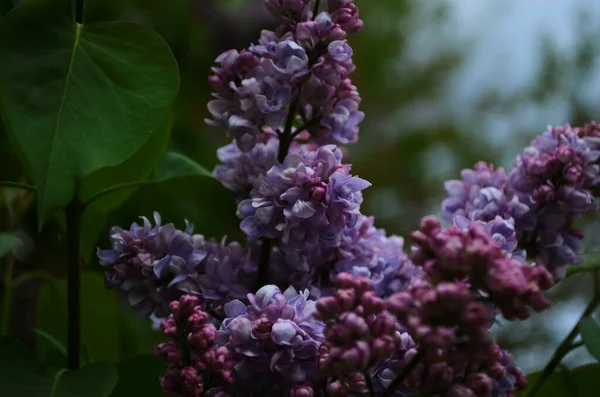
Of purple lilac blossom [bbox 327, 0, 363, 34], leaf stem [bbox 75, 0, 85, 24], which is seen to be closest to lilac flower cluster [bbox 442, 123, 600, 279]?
purple lilac blossom [bbox 327, 0, 363, 34]

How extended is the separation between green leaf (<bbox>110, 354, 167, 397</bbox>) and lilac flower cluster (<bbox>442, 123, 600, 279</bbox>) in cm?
17

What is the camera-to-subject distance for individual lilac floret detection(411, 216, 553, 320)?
10.0 inches

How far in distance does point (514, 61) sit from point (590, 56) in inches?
27.0

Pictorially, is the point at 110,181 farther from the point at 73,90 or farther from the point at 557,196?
the point at 557,196

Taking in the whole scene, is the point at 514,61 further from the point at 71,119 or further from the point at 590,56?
the point at 71,119

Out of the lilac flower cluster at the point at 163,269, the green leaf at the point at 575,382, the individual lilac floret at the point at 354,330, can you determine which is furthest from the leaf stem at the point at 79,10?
the green leaf at the point at 575,382

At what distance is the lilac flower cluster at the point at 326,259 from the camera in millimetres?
266

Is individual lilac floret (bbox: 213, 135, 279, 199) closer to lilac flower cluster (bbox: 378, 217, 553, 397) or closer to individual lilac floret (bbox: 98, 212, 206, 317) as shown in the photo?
individual lilac floret (bbox: 98, 212, 206, 317)

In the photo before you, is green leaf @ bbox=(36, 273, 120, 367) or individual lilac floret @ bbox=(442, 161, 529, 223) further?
green leaf @ bbox=(36, 273, 120, 367)

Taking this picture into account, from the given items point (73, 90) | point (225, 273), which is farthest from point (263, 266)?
point (73, 90)

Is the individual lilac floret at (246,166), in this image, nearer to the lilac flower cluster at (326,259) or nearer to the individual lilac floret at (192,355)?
the lilac flower cluster at (326,259)

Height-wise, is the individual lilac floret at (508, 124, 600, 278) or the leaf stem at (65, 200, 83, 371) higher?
the individual lilac floret at (508, 124, 600, 278)

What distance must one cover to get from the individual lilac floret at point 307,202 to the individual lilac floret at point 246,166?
1.5 inches

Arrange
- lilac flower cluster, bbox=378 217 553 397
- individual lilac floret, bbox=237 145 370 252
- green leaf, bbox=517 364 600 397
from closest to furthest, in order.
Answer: lilac flower cluster, bbox=378 217 553 397 < individual lilac floret, bbox=237 145 370 252 < green leaf, bbox=517 364 600 397
